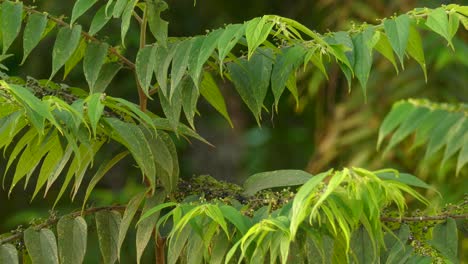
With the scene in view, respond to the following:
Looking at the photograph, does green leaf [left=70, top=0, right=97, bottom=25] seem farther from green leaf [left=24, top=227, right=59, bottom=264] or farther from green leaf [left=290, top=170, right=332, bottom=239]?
green leaf [left=290, top=170, right=332, bottom=239]

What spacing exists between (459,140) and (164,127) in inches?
20.2

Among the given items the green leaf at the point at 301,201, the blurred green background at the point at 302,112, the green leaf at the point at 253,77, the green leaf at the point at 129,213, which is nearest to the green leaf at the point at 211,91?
the green leaf at the point at 253,77

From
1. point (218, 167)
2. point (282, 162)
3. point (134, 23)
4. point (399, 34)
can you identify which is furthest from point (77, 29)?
point (218, 167)

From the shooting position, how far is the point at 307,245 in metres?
1.72

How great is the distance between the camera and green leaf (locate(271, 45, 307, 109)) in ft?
5.98

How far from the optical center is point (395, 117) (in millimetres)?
1468

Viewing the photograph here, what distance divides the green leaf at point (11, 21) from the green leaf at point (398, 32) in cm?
55

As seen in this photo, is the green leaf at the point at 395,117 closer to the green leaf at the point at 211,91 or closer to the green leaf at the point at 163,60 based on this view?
the green leaf at the point at 163,60

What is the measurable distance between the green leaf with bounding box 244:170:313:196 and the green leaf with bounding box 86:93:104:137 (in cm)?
30

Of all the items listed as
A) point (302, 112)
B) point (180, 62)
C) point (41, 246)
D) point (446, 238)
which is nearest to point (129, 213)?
point (41, 246)

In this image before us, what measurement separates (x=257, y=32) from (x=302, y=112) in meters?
3.49

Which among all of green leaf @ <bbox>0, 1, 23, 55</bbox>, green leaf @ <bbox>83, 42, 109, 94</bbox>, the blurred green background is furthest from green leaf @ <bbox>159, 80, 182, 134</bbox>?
the blurred green background

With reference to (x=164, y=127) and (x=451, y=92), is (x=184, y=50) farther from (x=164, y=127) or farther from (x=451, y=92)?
(x=451, y=92)

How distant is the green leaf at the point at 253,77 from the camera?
188 centimetres
